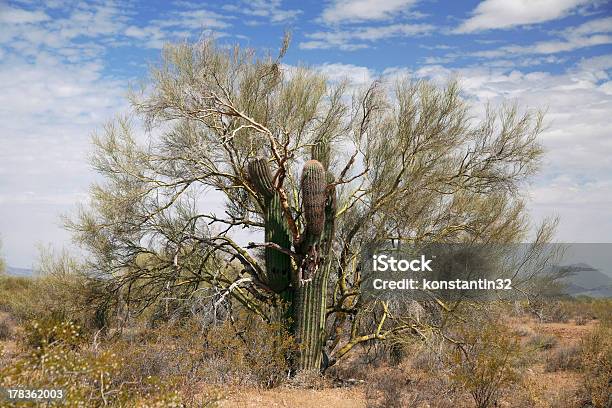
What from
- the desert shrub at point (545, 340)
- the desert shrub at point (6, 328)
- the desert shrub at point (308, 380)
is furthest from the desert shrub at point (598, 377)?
the desert shrub at point (6, 328)

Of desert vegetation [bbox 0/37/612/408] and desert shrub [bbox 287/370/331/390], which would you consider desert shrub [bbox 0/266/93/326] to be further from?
desert shrub [bbox 287/370/331/390]

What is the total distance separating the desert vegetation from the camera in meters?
9.91

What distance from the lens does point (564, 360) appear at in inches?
583

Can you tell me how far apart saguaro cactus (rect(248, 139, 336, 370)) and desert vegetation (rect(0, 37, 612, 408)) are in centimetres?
3

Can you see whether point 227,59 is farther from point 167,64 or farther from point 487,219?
point 487,219

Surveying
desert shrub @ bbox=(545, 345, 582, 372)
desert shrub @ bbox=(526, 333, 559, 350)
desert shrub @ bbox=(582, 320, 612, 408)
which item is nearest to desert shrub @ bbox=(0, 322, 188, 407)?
desert shrub @ bbox=(582, 320, 612, 408)

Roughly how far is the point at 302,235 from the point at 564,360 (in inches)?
337

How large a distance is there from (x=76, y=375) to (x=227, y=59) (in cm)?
726

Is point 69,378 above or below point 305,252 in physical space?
below

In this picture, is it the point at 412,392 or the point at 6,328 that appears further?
the point at 6,328

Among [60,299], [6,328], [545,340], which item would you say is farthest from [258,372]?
[6,328]

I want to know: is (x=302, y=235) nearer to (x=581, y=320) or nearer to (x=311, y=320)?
(x=311, y=320)

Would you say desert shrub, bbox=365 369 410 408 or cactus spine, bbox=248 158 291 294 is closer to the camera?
desert shrub, bbox=365 369 410 408

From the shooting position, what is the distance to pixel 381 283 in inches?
450
